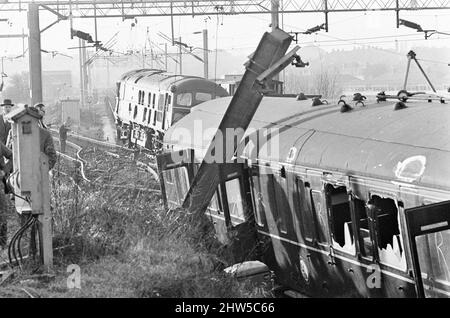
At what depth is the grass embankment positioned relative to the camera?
7.39 meters

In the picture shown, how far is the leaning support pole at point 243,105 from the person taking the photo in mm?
11117

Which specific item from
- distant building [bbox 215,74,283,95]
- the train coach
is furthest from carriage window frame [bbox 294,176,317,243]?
the train coach

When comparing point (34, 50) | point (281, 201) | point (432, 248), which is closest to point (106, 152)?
point (34, 50)

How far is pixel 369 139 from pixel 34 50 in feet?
49.4

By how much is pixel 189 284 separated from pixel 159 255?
99 centimetres

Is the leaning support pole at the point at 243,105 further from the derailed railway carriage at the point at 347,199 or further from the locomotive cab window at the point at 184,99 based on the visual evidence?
the locomotive cab window at the point at 184,99

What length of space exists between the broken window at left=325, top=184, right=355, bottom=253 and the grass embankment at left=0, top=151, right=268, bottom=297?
119 centimetres

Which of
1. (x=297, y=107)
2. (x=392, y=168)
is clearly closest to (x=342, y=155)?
(x=392, y=168)

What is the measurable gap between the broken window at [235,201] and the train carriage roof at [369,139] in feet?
2.19

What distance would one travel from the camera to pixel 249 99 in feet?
36.8

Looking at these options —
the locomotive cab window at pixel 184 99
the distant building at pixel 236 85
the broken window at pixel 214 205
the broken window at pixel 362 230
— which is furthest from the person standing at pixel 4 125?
the locomotive cab window at pixel 184 99

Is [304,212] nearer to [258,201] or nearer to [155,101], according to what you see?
[258,201]

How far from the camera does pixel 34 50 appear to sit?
843 inches
